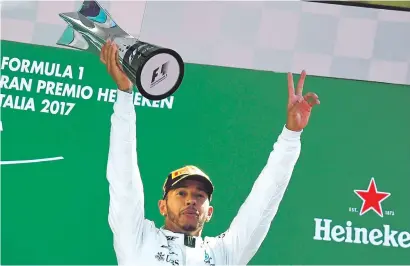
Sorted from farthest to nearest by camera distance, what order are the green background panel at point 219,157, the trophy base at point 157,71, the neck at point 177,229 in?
the green background panel at point 219,157
the neck at point 177,229
the trophy base at point 157,71

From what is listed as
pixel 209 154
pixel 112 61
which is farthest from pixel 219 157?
pixel 112 61

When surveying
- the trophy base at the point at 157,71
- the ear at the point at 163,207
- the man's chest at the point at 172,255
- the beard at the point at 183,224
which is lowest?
the man's chest at the point at 172,255

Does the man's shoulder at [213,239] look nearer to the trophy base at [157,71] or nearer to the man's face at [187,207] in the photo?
the man's face at [187,207]

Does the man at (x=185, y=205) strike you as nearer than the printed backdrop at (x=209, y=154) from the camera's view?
Yes

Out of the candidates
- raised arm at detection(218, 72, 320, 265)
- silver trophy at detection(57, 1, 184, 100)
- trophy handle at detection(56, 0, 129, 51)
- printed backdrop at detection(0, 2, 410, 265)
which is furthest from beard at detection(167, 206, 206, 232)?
trophy handle at detection(56, 0, 129, 51)

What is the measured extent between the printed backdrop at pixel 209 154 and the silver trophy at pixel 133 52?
0.54 m

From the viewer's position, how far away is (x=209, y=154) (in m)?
2.57

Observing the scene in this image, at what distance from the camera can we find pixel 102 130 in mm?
2598

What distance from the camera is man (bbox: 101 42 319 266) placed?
2.11 m

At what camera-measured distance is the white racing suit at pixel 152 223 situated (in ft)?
6.91

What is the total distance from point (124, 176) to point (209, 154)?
0.55m

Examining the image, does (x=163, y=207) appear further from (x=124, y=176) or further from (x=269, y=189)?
(x=269, y=189)

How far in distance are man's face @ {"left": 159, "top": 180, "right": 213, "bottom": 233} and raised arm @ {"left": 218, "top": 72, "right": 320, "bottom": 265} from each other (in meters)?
0.13

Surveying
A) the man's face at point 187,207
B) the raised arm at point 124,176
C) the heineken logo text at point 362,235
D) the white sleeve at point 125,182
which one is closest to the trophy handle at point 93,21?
the raised arm at point 124,176
